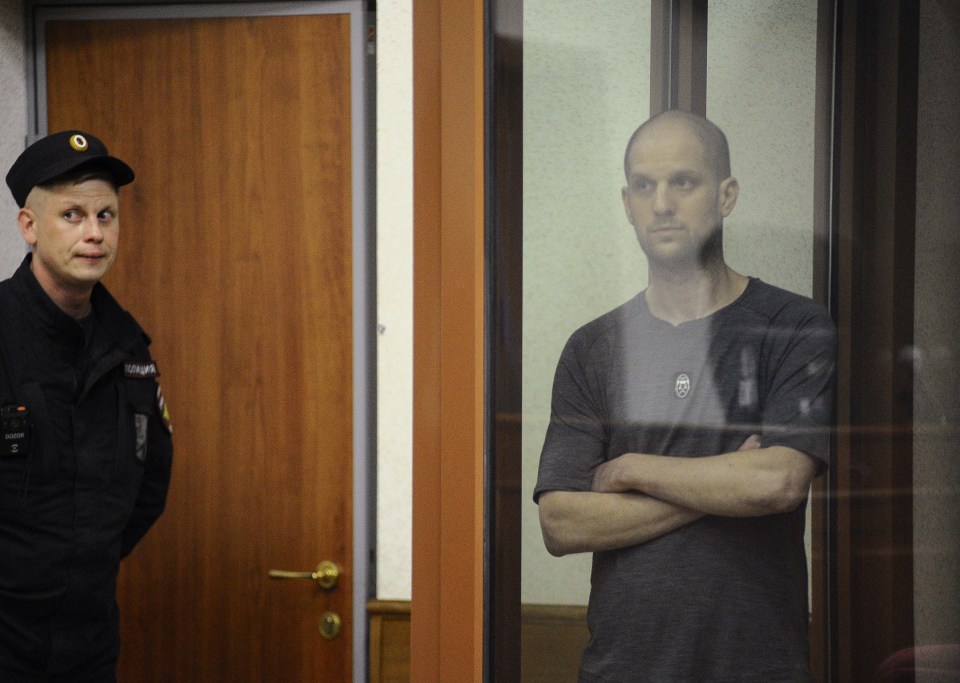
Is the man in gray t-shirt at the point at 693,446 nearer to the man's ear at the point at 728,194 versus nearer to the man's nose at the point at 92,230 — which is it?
the man's ear at the point at 728,194

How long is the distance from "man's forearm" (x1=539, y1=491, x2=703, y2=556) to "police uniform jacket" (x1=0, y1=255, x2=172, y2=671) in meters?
0.99

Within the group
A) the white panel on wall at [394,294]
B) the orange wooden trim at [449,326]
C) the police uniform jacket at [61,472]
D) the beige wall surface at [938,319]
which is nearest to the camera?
the beige wall surface at [938,319]

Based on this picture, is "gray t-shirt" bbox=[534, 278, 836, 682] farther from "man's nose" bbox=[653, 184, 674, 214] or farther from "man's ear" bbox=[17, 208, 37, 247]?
"man's ear" bbox=[17, 208, 37, 247]

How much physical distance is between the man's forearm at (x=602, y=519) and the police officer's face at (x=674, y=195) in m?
0.22

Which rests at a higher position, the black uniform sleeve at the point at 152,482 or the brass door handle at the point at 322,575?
the black uniform sleeve at the point at 152,482

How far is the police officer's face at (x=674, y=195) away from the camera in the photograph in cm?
66

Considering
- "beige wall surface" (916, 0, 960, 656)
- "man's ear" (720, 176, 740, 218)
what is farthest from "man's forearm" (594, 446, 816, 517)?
"man's ear" (720, 176, 740, 218)

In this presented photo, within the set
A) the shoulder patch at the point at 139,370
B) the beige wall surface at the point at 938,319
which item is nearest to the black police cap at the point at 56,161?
the shoulder patch at the point at 139,370

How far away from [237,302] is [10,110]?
674 millimetres

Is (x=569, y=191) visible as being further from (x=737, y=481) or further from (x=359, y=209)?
(x=359, y=209)

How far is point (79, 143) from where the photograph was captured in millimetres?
1336

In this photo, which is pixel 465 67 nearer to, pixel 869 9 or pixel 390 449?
pixel 869 9

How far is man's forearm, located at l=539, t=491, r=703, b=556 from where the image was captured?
68cm

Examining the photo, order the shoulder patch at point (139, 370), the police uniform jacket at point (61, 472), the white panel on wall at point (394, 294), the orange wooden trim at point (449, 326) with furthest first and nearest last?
the white panel on wall at point (394, 294) → the shoulder patch at point (139, 370) → the police uniform jacket at point (61, 472) → the orange wooden trim at point (449, 326)
